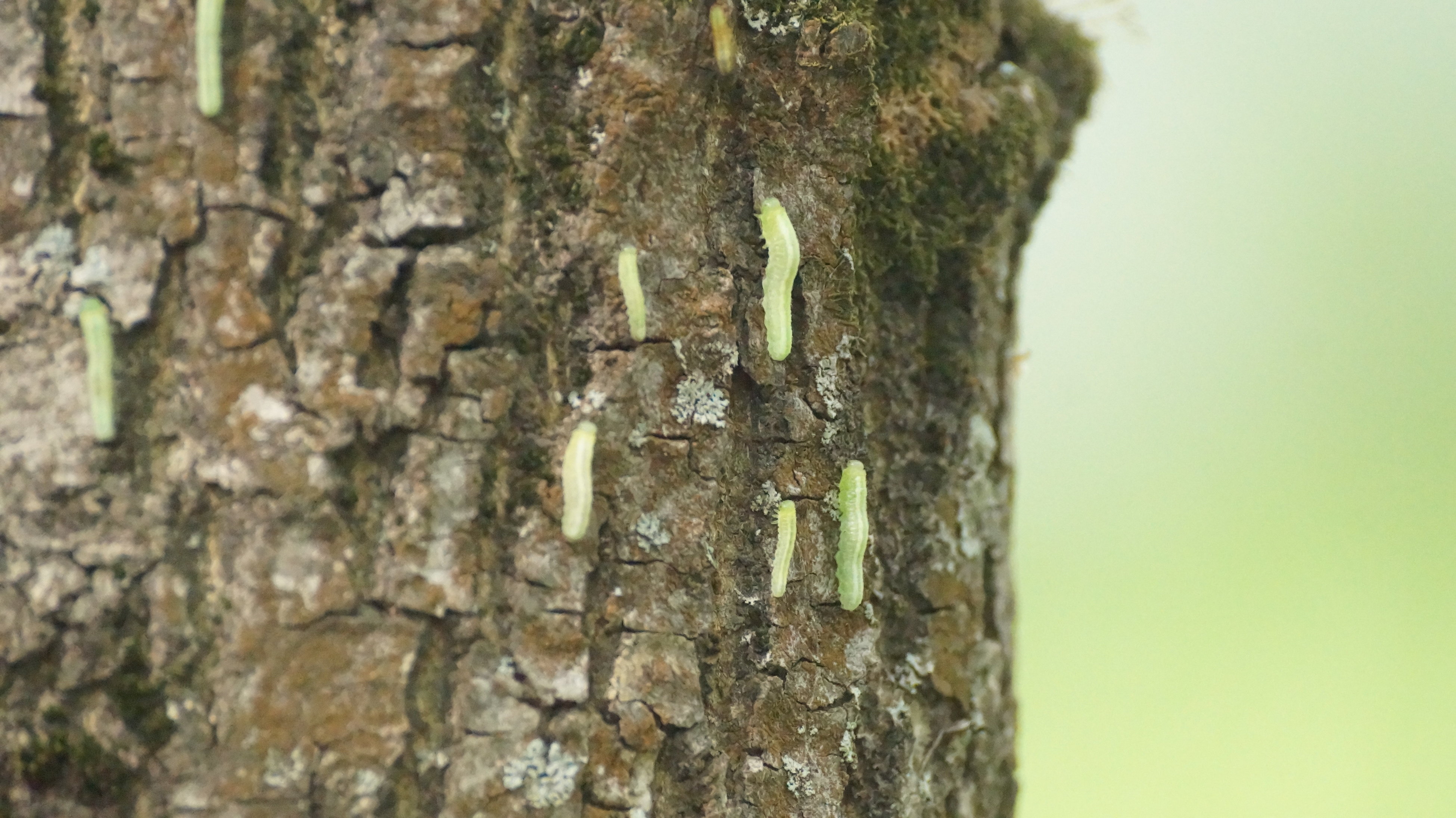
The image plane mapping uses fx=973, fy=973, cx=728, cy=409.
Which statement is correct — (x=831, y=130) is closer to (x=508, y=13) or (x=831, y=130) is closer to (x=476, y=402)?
(x=508, y=13)

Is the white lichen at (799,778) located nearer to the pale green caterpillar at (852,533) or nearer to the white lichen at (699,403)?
the pale green caterpillar at (852,533)

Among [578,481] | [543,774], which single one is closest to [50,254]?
[578,481]

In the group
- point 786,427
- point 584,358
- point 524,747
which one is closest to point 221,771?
point 524,747

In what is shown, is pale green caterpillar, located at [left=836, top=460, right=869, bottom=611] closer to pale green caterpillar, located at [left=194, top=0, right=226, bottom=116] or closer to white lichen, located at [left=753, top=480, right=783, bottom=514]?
white lichen, located at [left=753, top=480, right=783, bottom=514]

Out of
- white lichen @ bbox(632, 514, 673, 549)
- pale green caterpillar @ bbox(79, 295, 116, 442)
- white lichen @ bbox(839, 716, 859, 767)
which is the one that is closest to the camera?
pale green caterpillar @ bbox(79, 295, 116, 442)

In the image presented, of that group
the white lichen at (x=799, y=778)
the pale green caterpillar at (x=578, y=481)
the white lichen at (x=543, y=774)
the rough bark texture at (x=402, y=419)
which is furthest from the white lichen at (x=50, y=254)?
the white lichen at (x=799, y=778)

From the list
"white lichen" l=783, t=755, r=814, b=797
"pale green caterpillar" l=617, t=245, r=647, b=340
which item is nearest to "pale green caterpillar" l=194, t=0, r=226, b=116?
"pale green caterpillar" l=617, t=245, r=647, b=340

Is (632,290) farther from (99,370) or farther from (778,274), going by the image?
(99,370)
